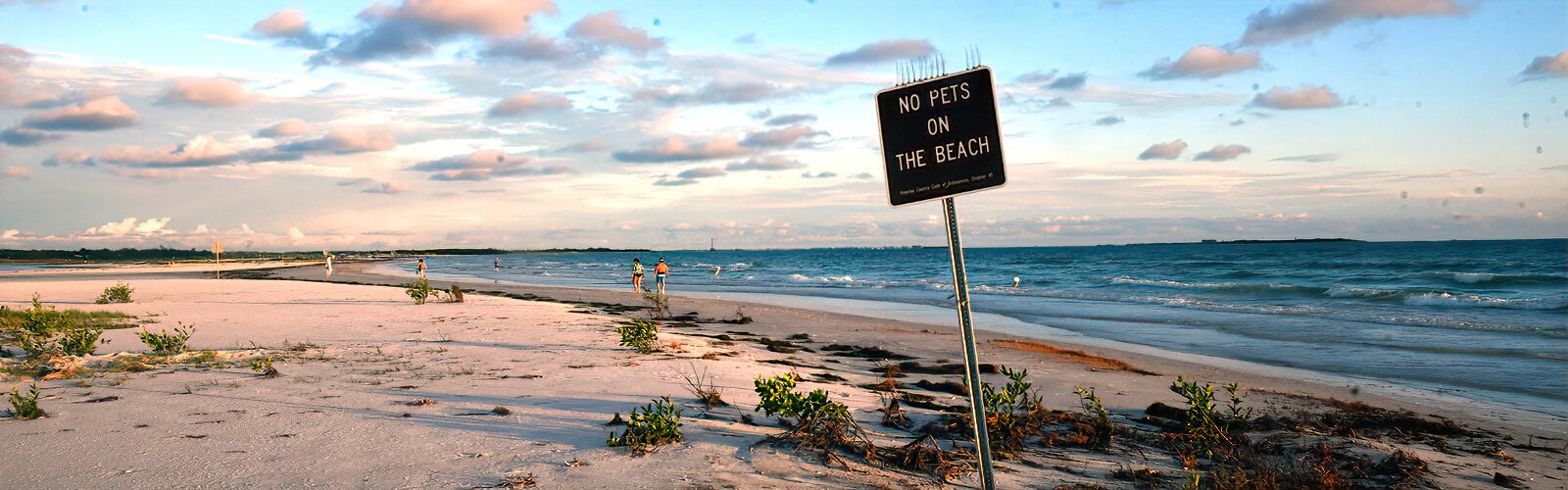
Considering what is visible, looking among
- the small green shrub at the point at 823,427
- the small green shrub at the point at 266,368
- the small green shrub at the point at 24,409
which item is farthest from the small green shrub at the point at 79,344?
the small green shrub at the point at 823,427

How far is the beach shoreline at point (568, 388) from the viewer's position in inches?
207

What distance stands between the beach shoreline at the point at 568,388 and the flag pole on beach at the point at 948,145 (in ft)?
6.16

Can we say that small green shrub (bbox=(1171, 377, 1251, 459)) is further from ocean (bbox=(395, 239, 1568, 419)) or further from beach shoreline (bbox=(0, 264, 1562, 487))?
ocean (bbox=(395, 239, 1568, 419))

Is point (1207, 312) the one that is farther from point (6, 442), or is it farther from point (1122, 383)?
point (6, 442)

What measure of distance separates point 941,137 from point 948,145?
2.0 inches

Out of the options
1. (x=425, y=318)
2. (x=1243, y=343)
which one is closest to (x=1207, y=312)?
(x=1243, y=343)

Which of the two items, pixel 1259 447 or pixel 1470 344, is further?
pixel 1470 344

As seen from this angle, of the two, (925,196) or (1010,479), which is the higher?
(925,196)

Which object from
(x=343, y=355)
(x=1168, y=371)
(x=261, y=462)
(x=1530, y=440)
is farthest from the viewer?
(x=1168, y=371)

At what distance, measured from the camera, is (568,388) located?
785 centimetres

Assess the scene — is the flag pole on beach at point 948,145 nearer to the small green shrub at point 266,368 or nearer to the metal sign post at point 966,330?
the metal sign post at point 966,330

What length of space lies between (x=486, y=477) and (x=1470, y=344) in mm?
18240

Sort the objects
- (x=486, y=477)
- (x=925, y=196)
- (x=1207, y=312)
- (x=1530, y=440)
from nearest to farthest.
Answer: (x=925, y=196) → (x=486, y=477) → (x=1530, y=440) → (x=1207, y=312)

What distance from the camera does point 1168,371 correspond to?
1206 centimetres
